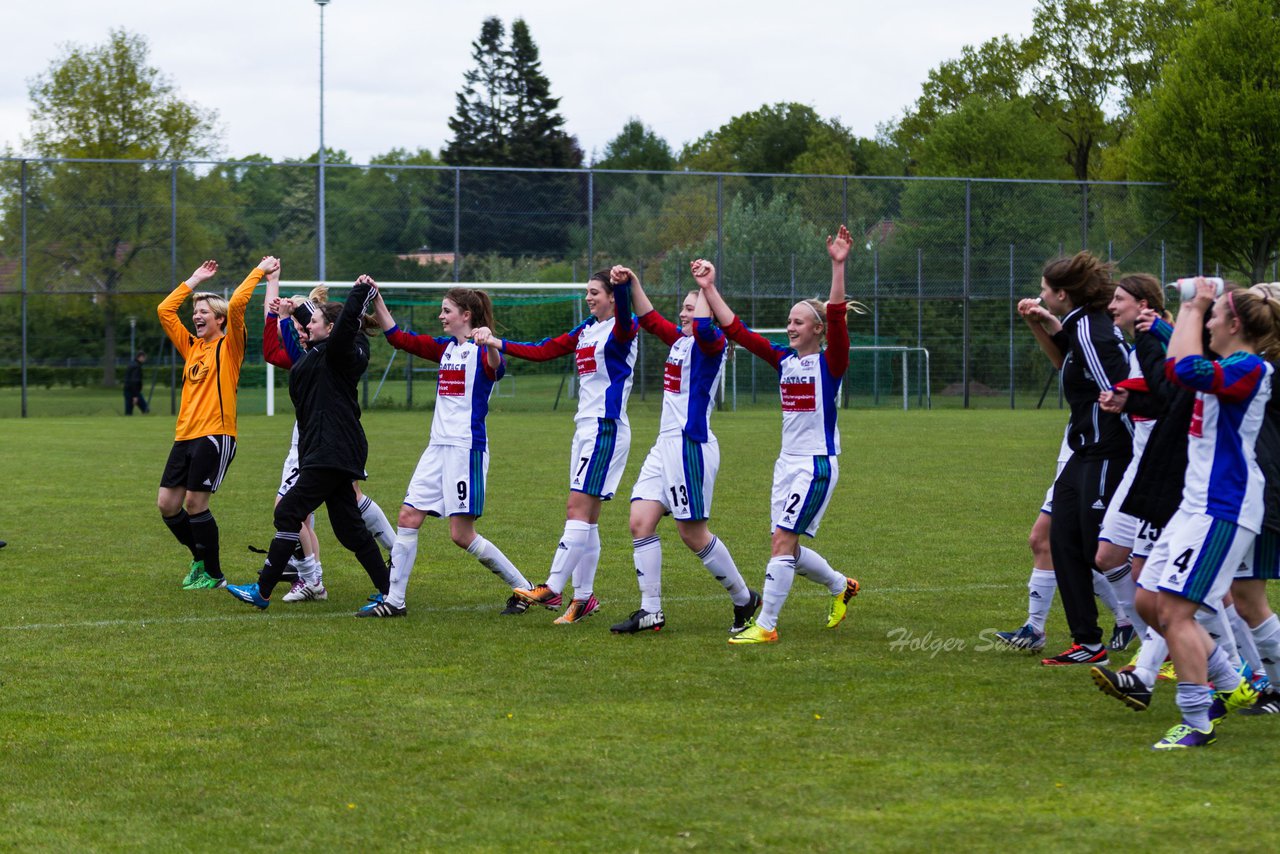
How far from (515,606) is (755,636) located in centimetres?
158

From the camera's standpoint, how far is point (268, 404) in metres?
31.5

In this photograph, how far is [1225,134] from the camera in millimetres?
41594

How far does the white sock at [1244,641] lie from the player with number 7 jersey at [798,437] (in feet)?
6.56

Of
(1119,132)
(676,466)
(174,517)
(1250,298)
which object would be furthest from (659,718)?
(1119,132)

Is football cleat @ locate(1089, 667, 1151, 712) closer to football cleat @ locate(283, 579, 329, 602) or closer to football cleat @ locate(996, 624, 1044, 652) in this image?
football cleat @ locate(996, 624, 1044, 652)

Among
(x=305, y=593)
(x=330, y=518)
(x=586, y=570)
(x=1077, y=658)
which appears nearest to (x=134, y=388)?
(x=305, y=593)

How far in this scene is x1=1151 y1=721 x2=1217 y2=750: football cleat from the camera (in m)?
5.38

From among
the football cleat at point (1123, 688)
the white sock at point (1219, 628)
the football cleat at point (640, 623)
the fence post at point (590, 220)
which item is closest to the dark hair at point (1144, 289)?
the white sock at point (1219, 628)

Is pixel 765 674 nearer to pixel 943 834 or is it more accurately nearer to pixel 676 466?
pixel 676 466

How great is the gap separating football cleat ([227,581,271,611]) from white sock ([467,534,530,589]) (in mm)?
1229

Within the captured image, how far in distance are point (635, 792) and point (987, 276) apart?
34594mm

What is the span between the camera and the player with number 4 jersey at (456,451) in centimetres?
833

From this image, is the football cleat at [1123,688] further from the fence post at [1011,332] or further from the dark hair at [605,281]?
the fence post at [1011,332]

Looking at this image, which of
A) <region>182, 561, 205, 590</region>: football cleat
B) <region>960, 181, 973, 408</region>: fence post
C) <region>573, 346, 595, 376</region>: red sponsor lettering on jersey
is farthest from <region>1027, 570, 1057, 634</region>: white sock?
<region>960, 181, 973, 408</region>: fence post
